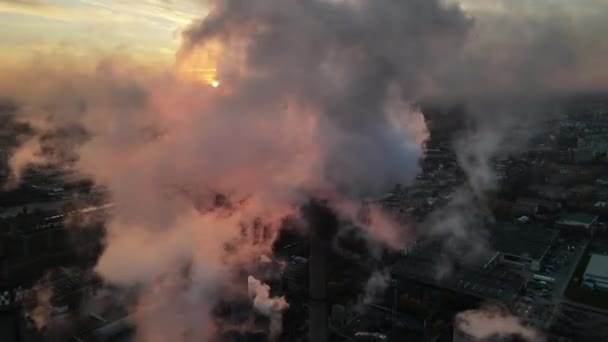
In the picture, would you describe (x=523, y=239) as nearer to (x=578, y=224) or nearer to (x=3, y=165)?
(x=578, y=224)

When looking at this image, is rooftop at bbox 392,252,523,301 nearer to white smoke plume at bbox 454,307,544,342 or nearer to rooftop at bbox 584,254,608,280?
white smoke plume at bbox 454,307,544,342

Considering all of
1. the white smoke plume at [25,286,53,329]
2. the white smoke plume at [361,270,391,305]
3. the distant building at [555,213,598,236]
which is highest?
the distant building at [555,213,598,236]

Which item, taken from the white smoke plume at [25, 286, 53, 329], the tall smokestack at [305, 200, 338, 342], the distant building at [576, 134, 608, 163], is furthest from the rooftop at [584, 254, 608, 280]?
the white smoke plume at [25, 286, 53, 329]

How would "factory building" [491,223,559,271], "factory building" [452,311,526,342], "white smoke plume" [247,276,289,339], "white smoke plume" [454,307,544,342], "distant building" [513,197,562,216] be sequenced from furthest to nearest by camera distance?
"distant building" [513,197,562,216]
"factory building" [491,223,559,271]
"white smoke plume" [247,276,289,339]
"white smoke plume" [454,307,544,342]
"factory building" [452,311,526,342]

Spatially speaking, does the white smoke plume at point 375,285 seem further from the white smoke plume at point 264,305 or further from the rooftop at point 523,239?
the rooftop at point 523,239

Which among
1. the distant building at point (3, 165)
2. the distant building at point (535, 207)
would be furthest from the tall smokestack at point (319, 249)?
the distant building at point (535, 207)

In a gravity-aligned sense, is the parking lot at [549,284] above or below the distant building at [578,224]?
below
